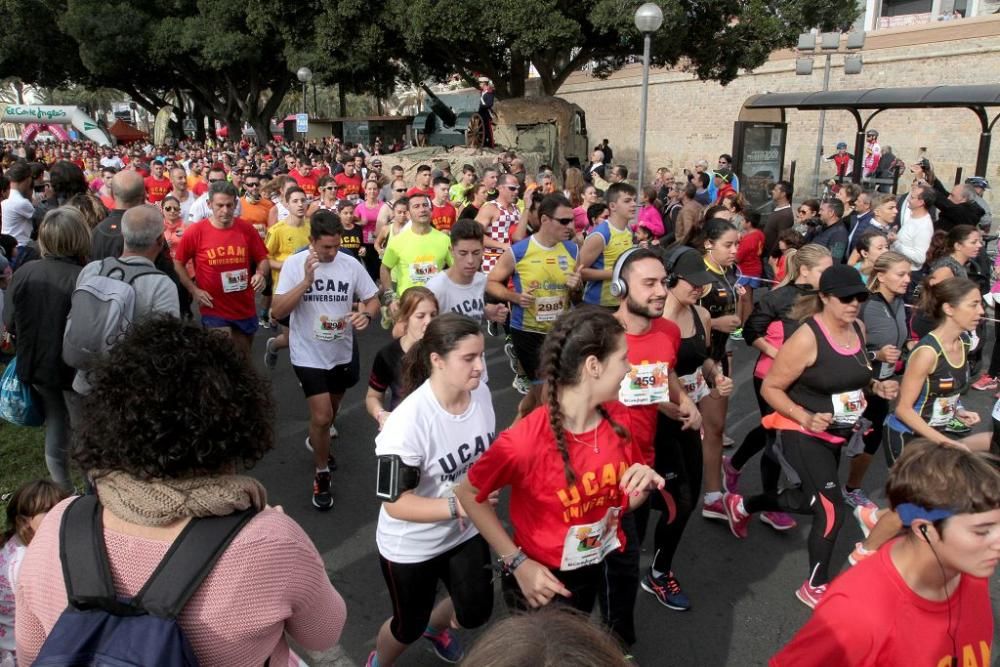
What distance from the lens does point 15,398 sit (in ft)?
14.0

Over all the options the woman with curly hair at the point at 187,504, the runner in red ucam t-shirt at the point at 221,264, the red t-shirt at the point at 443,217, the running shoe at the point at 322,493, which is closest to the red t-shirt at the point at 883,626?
the woman with curly hair at the point at 187,504

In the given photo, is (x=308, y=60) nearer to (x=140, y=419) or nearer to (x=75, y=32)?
(x=75, y=32)

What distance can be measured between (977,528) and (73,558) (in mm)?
2158

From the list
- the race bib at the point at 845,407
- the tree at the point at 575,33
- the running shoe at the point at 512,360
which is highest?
the tree at the point at 575,33

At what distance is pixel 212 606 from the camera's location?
5.09 feet

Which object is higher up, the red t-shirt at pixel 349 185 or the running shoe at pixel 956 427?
the red t-shirt at pixel 349 185

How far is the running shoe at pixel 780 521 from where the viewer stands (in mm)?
4734

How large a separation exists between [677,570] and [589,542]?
188 cm

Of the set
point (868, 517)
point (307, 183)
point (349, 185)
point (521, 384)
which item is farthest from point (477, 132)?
point (868, 517)

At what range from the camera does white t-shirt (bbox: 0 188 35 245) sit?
753 centimetres

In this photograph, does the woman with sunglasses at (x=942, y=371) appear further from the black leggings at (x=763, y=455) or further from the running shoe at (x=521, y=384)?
the running shoe at (x=521, y=384)

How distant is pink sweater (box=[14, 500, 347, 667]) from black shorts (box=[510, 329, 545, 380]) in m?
4.25

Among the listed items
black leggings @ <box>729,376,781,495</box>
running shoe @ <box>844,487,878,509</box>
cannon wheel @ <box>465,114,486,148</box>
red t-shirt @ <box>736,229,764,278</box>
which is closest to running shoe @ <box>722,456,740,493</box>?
black leggings @ <box>729,376,781,495</box>

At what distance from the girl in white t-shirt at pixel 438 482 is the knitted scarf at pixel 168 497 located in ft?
3.81
